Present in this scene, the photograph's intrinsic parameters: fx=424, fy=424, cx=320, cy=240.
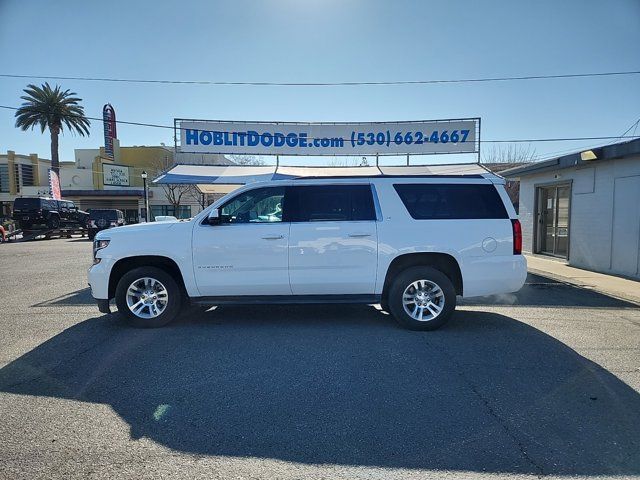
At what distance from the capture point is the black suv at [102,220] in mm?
27689

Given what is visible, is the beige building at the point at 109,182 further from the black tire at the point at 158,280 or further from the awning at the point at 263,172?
the black tire at the point at 158,280

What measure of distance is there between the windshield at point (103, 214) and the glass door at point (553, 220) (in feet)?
84.9

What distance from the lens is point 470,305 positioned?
754cm

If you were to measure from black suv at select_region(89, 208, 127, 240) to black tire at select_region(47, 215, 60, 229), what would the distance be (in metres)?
2.00

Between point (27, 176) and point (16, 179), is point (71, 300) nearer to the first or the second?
point (16, 179)

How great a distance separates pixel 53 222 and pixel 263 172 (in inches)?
846

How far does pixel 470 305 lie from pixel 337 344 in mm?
3363

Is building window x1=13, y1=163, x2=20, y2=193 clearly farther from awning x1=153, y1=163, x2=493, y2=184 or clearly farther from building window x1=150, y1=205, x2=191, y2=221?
awning x1=153, y1=163, x2=493, y2=184

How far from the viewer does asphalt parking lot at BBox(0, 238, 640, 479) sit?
2891 mm

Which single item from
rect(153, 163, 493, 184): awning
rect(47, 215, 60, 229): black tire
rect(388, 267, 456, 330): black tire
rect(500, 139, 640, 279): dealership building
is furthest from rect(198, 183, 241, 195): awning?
rect(47, 215, 60, 229): black tire

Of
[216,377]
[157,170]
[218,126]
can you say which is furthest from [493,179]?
[157,170]

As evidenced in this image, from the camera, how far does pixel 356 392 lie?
3922 mm

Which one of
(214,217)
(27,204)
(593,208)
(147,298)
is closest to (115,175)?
(27,204)

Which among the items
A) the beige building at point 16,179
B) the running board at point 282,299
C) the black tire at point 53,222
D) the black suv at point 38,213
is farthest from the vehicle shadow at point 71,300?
the beige building at point 16,179
